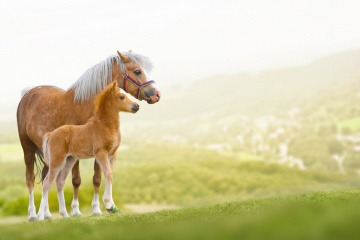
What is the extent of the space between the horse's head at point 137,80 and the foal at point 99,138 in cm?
81

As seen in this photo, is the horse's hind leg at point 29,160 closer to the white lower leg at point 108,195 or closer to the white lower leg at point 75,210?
the white lower leg at point 75,210

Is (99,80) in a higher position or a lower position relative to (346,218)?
higher

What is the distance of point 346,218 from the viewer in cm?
328

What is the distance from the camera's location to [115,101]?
7.86 metres

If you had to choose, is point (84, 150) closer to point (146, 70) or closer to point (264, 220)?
point (146, 70)

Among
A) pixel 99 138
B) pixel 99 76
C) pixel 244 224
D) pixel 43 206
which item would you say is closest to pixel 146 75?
pixel 99 76

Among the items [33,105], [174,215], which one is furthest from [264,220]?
[33,105]

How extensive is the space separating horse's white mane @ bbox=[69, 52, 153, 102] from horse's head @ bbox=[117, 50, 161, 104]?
0.04 metres

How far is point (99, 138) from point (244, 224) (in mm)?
4402

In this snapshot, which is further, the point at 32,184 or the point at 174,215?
the point at 32,184

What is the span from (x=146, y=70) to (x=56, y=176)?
2.21 m

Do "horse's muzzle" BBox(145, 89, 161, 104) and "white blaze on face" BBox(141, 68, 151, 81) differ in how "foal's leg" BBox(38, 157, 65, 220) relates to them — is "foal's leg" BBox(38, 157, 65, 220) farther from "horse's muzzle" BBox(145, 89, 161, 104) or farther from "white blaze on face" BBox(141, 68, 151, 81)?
"white blaze on face" BBox(141, 68, 151, 81)

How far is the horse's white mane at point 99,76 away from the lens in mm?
8750

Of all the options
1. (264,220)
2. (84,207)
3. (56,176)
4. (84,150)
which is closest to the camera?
(264,220)
